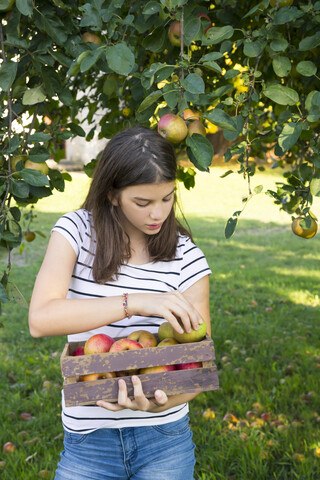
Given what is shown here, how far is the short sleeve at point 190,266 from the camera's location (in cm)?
151

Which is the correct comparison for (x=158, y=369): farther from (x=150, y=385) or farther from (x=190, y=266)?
(x=190, y=266)

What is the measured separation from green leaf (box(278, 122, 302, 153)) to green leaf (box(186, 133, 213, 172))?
20 centimetres

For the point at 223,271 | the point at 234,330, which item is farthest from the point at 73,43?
the point at 223,271

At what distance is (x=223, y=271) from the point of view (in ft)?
19.0

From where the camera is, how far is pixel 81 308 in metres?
1.22

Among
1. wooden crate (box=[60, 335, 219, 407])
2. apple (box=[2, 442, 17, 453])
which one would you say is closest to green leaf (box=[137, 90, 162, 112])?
wooden crate (box=[60, 335, 219, 407])

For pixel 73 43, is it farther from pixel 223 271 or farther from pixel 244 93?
pixel 223 271

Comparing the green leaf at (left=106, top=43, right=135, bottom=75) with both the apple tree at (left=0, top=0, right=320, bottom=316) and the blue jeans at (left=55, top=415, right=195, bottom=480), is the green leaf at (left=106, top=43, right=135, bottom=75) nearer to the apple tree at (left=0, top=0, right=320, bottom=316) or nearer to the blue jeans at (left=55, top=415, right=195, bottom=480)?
the apple tree at (left=0, top=0, right=320, bottom=316)

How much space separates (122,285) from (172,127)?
0.44 meters

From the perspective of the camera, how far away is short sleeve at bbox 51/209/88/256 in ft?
4.56

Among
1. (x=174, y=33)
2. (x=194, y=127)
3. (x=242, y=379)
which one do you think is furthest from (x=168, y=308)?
(x=242, y=379)

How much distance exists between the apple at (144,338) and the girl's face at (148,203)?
258 mm

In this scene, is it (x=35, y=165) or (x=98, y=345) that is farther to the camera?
(x=35, y=165)

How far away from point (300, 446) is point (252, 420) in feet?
1.05
